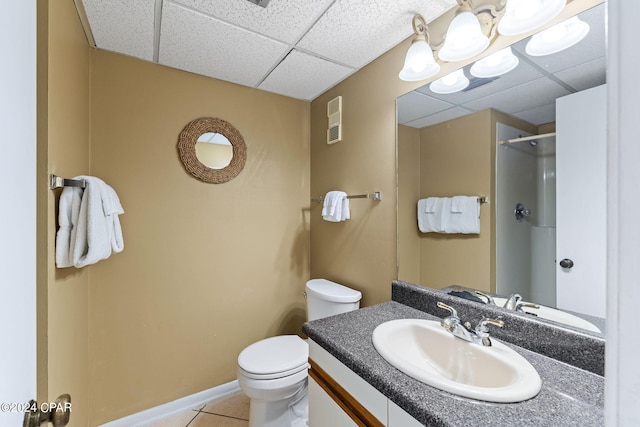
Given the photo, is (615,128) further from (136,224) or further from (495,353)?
(136,224)

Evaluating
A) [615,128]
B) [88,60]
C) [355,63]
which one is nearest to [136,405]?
[88,60]

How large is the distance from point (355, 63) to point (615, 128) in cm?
163

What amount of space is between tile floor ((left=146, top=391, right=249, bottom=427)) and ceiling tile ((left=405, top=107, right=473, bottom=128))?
2057 mm

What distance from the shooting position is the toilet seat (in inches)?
54.1

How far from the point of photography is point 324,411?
969mm

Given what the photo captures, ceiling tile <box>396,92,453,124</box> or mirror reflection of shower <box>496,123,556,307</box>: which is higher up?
ceiling tile <box>396,92,453,124</box>

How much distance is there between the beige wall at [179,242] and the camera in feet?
5.02

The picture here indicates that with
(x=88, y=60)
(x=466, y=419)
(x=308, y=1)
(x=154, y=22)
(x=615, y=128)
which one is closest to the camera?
(x=615, y=128)

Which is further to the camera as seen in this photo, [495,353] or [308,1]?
[308,1]

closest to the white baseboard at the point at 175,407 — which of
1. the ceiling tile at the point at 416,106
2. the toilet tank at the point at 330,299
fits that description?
the toilet tank at the point at 330,299

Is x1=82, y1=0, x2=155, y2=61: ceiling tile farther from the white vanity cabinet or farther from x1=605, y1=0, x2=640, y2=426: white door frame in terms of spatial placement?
the white vanity cabinet

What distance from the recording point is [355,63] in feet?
5.35

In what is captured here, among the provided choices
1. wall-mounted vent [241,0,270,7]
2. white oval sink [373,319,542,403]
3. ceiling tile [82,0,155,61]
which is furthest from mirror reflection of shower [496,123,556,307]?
ceiling tile [82,0,155,61]

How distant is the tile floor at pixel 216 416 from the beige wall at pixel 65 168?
48 centimetres
